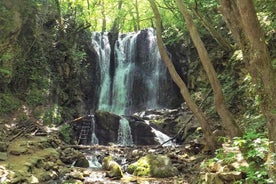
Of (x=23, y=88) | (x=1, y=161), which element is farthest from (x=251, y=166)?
(x=23, y=88)

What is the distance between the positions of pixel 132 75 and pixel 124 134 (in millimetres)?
7264

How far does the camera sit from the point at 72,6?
19078 millimetres

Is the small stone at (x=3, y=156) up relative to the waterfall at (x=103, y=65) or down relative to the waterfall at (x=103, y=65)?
down

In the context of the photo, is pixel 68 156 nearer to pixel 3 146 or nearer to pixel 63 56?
pixel 3 146

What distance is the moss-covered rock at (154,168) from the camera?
8.92m

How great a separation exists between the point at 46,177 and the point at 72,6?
12977 mm

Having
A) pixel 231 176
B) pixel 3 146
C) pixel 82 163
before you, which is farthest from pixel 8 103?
pixel 231 176

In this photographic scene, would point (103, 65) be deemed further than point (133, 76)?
Yes

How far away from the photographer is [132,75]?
22.7 m

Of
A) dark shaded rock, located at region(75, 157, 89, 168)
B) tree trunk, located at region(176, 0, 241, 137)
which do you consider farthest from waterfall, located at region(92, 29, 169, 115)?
tree trunk, located at region(176, 0, 241, 137)

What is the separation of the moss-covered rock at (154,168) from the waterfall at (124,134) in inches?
251

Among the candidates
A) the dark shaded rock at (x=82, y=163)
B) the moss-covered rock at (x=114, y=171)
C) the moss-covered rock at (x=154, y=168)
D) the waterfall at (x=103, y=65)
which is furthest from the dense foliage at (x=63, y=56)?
the moss-covered rock at (x=114, y=171)

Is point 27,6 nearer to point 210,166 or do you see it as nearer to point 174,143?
point 174,143

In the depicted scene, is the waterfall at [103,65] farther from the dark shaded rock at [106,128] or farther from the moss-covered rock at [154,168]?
the moss-covered rock at [154,168]
